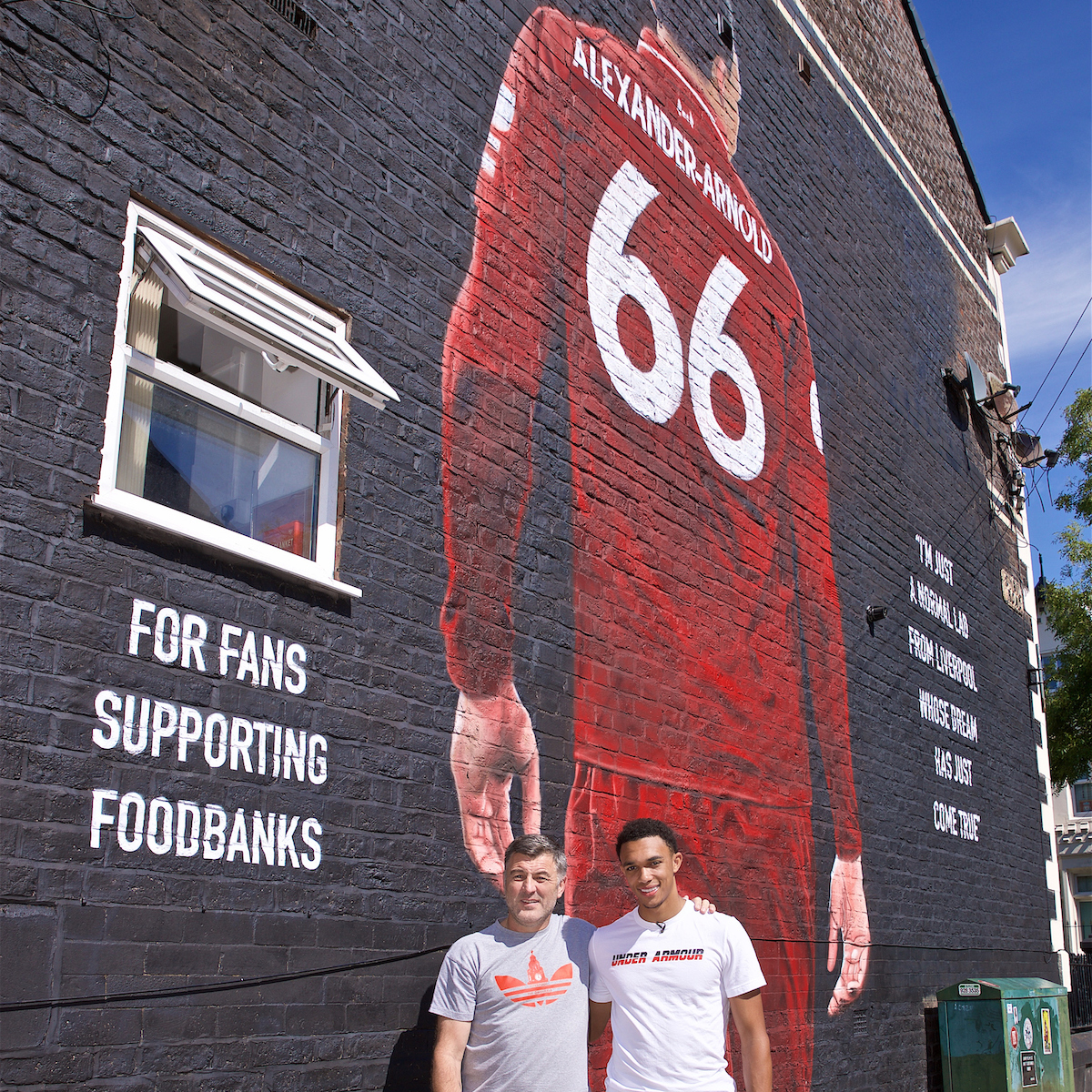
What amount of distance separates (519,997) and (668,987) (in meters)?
0.48

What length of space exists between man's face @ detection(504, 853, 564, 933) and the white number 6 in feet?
9.92

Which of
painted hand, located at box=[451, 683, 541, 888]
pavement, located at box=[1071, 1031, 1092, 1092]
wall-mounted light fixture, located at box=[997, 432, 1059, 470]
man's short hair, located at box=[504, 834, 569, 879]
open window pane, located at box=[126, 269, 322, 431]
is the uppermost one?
wall-mounted light fixture, located at box=[997, 432, 1059, 470]

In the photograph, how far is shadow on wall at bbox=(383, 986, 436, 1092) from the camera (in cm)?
418

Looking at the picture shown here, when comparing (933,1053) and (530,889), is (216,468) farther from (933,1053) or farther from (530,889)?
(933,1053)

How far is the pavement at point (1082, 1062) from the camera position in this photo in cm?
1090

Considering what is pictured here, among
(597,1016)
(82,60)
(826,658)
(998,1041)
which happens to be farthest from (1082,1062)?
(82,60)

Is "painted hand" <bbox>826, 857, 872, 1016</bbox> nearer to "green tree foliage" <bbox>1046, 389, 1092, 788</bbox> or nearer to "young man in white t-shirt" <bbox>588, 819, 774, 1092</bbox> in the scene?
"young man in white t-shirt" <bbox>588, 819, 774, 1092</bbox>

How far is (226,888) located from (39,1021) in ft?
2.29

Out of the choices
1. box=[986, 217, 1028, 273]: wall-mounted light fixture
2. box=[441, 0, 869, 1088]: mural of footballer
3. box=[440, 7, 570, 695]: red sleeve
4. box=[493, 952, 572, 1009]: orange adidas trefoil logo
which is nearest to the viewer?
box=[493, 952, 572, 1009]: orange adidas trefoil logo

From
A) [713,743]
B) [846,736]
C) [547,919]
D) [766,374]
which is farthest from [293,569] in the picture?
[846,736]

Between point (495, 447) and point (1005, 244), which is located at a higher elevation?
point (1005, 244)

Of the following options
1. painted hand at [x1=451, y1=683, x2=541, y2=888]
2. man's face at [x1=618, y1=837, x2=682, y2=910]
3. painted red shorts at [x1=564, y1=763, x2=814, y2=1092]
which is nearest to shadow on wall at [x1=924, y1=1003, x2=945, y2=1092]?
painted red shorts at [x1=564, y1=763, x2=814, y2=1092]

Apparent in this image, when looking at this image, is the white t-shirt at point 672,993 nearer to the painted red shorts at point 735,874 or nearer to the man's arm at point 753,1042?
the man's arm at point 753,1042

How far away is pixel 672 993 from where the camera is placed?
3732 millimetres
